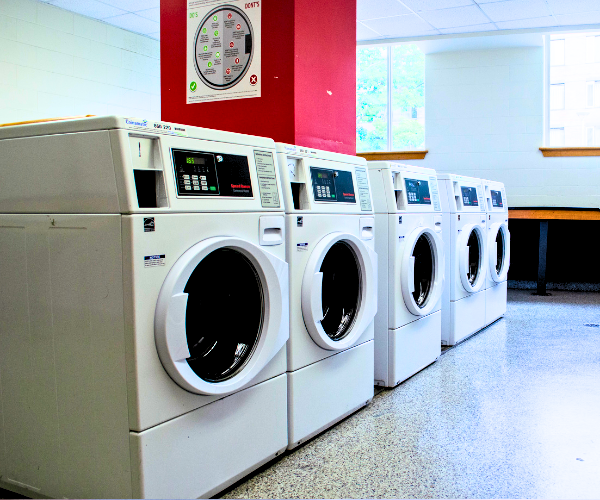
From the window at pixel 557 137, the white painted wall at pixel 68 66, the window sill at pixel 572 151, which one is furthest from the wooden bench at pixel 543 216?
the white painted wall at pixel 68 66

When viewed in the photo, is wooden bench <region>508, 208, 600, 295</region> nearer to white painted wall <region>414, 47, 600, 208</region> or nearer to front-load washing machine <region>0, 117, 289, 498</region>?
white painted wall <region>414, 47, 600, 208</region>

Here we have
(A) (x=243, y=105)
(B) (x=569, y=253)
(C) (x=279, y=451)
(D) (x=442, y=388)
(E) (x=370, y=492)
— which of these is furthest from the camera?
(B) (x=569, y=253)

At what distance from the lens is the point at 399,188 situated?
283cm

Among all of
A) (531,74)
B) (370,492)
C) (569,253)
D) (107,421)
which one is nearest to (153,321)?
(107,421)

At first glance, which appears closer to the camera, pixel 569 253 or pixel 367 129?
pixel 569 253

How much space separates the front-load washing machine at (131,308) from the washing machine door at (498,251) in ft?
8.96

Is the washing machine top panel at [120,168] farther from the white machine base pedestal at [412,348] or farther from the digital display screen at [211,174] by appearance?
the white machine base pedestal at [412,348]

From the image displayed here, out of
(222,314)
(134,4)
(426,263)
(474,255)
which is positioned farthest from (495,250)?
(134,4)

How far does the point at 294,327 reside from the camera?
78.9 inches

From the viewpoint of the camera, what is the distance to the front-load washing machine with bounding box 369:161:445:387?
2.74m

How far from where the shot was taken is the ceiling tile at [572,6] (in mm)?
5109

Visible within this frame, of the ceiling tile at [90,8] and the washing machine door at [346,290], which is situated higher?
the ceiling tile at [90,8]

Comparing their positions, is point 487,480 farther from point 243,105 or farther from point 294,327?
point 243,105

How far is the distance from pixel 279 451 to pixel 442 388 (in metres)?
1.09
